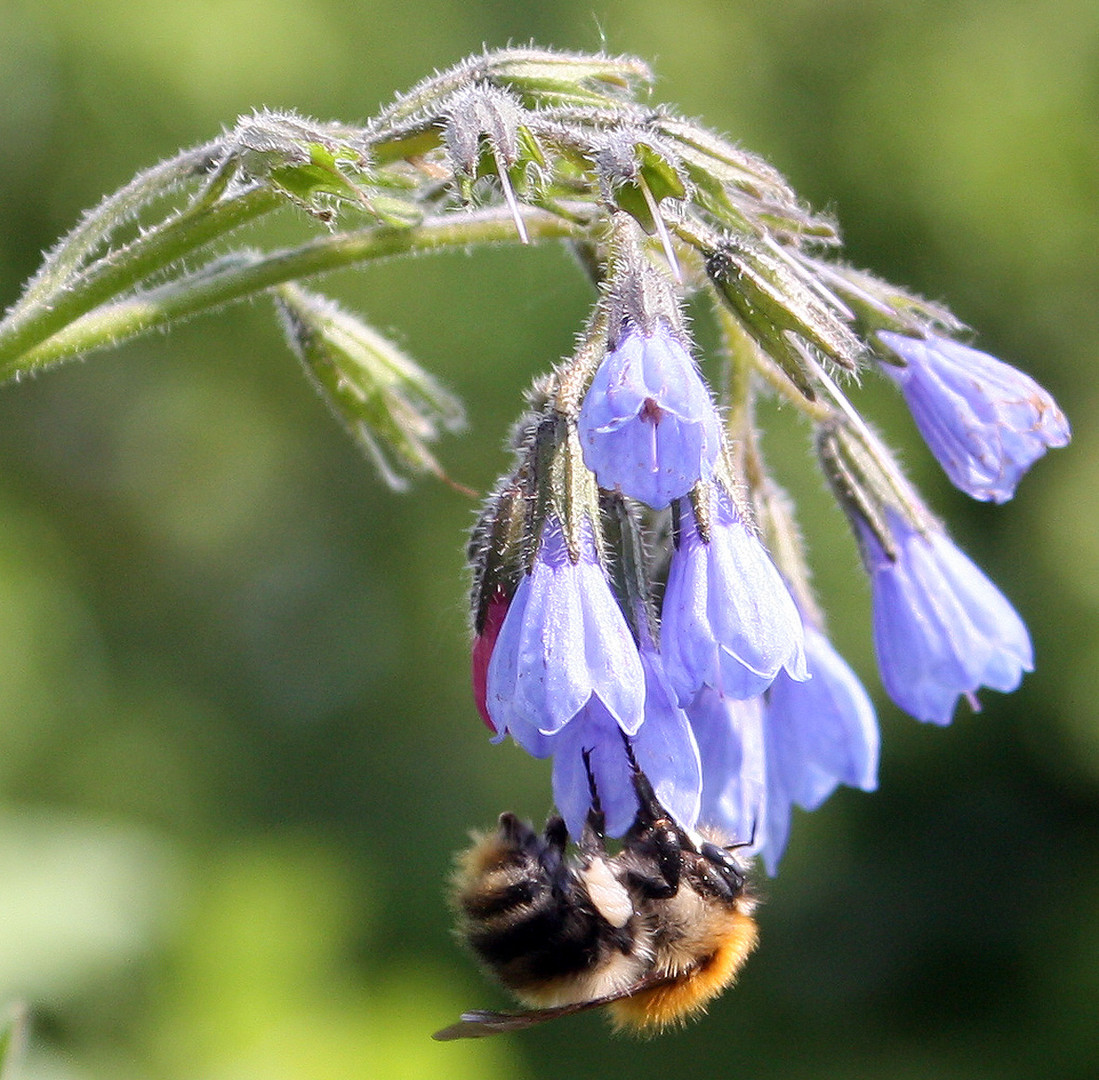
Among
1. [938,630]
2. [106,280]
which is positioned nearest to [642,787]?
[938,630]

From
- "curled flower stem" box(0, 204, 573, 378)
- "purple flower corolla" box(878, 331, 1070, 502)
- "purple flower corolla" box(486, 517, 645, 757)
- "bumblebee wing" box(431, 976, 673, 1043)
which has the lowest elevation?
"bumblebee wing" box(431, 976, 673, 1043)

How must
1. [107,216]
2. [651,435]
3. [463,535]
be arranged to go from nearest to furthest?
[651,435]
[107,216]
[463,535]

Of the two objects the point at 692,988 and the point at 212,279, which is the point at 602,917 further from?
the point at 212,279

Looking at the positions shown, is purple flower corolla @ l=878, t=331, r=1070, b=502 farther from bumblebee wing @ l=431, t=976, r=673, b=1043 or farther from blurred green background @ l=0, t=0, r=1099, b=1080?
blurred green background @ l=0, t=0, r=1099, b=1080

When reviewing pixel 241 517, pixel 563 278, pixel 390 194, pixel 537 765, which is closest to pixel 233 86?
pixel 563 278

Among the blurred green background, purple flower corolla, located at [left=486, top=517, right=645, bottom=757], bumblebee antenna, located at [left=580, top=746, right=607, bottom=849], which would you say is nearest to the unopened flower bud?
purple flower corolla, located at [left=486, top=517, right=645, bottom=757]

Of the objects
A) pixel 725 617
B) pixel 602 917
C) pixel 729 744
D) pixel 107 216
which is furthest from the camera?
pixel 602 917

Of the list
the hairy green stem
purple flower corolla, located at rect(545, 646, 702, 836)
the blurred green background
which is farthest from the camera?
Answer: the blurred green background
